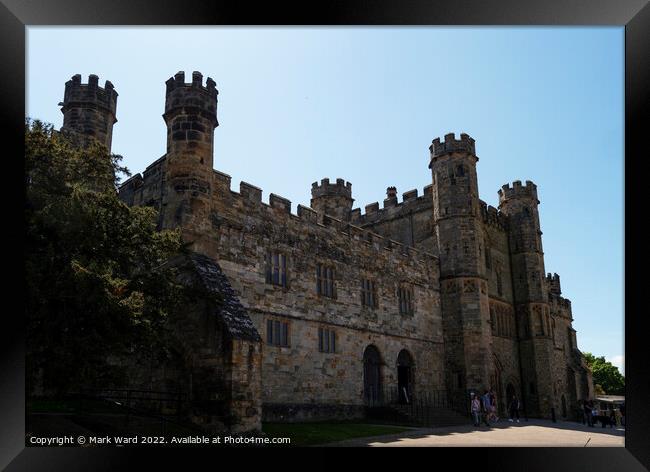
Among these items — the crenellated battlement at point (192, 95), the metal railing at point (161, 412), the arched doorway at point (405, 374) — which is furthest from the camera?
the arched doorway at point (405, 374)

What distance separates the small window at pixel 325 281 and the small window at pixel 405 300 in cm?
476

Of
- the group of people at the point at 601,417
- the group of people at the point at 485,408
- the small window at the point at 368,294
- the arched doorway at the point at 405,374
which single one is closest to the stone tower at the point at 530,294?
the group of people at the point at 601,417

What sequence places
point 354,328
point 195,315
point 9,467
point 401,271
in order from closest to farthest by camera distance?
point 9,467 → point 195,315 → point 354,328 → point 401,271

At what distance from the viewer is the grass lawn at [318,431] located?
45.5 ft

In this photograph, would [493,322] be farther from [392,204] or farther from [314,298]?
[314,298]

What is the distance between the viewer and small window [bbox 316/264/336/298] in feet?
68.0

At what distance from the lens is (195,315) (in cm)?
1411

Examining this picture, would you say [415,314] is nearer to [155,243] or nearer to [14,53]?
[155,243]

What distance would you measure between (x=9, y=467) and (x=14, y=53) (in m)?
6.26

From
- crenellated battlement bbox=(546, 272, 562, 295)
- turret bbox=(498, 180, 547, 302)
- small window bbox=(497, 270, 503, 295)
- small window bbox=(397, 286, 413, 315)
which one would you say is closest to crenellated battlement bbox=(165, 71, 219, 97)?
small window bbox=(397, 286, 413, 315)

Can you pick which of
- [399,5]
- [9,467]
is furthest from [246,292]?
[399,5]

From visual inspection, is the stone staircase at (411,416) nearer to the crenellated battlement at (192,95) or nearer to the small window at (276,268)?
the small window at (276,268)

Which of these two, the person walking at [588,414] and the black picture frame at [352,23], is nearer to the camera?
the black picture frame at [352,23]

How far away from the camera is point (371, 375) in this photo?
74.3 feet
